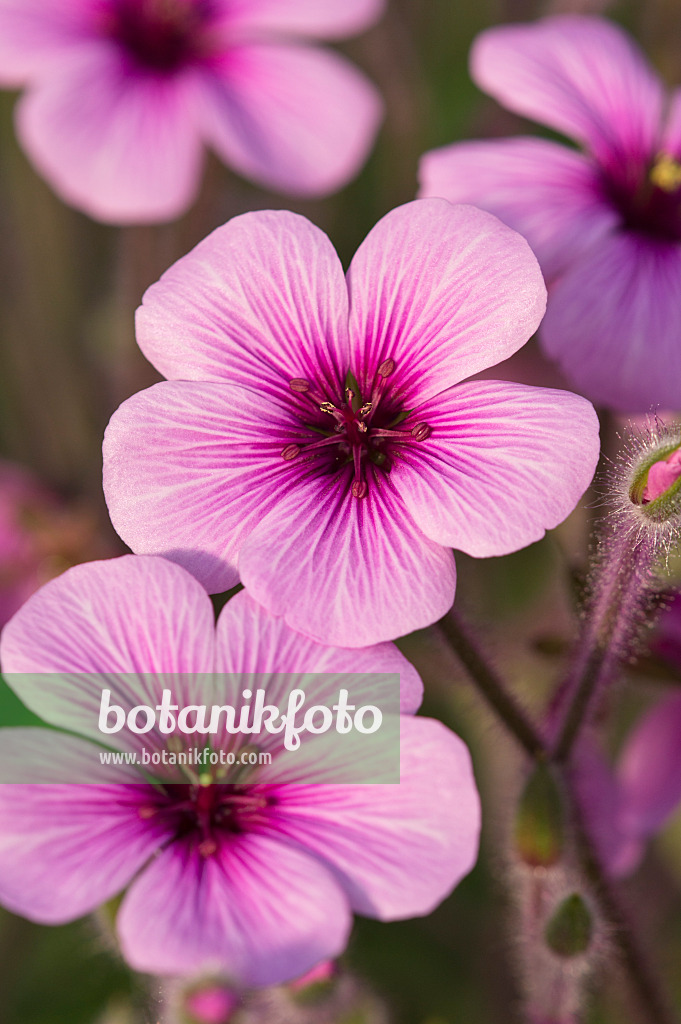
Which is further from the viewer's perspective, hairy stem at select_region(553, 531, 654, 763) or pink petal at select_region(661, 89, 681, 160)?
pink petal at select_region(661, 89, 681, 160)

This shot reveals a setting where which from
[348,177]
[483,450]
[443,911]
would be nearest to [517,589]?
[443,911]

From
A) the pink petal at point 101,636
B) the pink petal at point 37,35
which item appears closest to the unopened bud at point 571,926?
the pink petal at point 101,636

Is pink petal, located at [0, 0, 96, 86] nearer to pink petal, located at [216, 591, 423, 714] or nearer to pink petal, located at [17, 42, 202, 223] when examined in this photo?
pink petal, located at [17, 42, 202, 223]

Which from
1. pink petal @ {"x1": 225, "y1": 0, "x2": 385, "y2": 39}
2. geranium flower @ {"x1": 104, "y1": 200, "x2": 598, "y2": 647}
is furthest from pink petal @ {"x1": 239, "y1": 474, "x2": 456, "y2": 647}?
pink petal @ {"x1": 225, "y1": 0, "x2": 385, "y2": 39}

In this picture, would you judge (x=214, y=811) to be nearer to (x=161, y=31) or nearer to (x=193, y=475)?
(x=193, y=475)

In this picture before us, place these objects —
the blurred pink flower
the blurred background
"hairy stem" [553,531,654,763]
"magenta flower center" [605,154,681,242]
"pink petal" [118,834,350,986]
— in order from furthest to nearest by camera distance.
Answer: the blurred pink flower → the blurred background → "magenta flower center" [605,154,681,242] → "hairy stem" [553,531,654,763] → "pink petal" [118,834,350,986]

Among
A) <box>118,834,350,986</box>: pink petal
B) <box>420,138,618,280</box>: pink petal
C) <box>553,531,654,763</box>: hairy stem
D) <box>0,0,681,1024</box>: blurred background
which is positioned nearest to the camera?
<box>118,834,350,986</box>: pink petal

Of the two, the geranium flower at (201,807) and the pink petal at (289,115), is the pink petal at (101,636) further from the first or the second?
the pink petal at (289,115)
